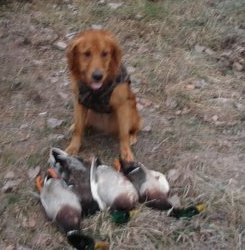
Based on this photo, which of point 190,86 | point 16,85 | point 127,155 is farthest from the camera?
point 190,86

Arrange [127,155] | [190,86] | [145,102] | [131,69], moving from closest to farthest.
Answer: [127,155] → [145,102] → [190,86] → [131,69]

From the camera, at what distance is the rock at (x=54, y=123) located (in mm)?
5316

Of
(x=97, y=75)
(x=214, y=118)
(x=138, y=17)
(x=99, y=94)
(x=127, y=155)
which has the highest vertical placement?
(x=97, y=75)

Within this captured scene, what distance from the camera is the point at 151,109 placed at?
18.5 feet

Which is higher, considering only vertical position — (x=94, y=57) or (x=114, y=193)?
(x=94, y=57)

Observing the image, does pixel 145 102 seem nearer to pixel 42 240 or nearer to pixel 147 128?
pixel 147 128

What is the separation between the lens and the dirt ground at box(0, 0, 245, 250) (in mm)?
4199

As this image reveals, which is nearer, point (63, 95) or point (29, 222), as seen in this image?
point (29, 222)

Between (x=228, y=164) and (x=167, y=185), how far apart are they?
2.32 ft

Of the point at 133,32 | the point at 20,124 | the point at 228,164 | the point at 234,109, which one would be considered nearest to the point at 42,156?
the point at 20,124

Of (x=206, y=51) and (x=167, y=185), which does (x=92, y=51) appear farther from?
(x=206, y=51)

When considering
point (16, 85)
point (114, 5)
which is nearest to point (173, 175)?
point (16, 85)

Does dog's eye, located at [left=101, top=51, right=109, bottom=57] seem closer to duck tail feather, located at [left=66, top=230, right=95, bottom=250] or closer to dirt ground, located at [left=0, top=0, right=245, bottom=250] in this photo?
dirt ground, located at [left=0, top=0, right=245, bottom=250]

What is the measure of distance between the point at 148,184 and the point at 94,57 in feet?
3.48
